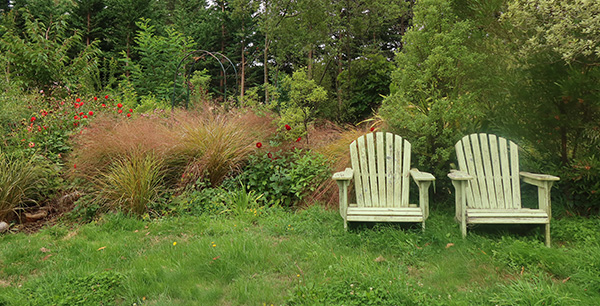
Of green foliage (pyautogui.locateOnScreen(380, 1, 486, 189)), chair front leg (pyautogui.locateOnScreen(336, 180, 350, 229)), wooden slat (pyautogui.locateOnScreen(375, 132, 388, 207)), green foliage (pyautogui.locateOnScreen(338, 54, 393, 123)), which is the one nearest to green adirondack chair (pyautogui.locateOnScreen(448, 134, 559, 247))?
green foliage (pyautogui.locateOnScreen(380, 1, 486, 189))

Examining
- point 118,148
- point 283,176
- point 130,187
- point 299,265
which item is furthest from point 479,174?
point 118,148

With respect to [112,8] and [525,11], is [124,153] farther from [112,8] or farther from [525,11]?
[112,8]

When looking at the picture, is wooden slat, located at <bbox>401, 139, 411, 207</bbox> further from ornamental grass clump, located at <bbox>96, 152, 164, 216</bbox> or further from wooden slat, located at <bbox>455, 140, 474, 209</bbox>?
ornamental grass clump, located at <bbox>96, 152, 164, 216</bbox>

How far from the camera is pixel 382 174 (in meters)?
3.54

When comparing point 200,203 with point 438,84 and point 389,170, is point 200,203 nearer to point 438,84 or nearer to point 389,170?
point 389,170

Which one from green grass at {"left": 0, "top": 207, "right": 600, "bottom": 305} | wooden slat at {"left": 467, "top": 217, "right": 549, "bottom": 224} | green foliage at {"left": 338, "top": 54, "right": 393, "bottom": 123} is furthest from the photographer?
green foliage at {"left": 338, "top": 54, "right": 393, "bottom": 123}

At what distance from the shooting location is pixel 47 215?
3.89 m

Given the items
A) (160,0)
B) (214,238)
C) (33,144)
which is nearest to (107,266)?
(214,238)

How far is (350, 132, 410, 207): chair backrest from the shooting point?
349 centimetres

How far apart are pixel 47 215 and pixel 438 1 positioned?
5161mm

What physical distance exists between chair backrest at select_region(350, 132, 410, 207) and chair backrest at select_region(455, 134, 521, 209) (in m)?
0.59

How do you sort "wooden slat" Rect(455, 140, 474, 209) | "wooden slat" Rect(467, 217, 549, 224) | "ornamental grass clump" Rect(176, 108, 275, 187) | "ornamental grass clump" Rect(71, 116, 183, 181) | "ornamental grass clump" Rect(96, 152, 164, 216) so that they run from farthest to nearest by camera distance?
1. "ornamental grass clump" Rect(176, 108, 275, 187)
2. "ornamental grass clump" Rect(71, 116, 183, 181)
3. "ornamental grass clump" Rect(96, 152, 164, 216)
4. "wooden slat" Rect(455, 140, 474, 209)
5. "wooden slat" Rect(467, 217, 549, 224)

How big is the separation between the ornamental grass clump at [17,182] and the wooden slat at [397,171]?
4.13 metres

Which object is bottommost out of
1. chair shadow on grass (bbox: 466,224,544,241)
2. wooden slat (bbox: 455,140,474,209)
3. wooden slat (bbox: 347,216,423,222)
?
chair shadow on grass (bbox: 466,224,544,241)
